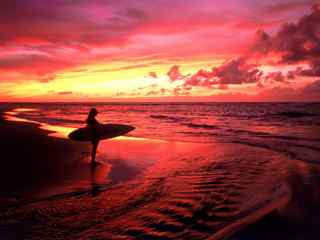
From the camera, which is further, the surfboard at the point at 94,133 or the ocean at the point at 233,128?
the ocean at the point at 233,128

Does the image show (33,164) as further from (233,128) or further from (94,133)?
(233,128)

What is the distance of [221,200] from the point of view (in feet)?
19.5

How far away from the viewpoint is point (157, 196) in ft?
20.1

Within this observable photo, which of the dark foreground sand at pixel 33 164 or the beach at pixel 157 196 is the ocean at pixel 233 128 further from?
the dark foreground sand at pixel 33 164

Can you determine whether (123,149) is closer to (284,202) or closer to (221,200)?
(221,200)

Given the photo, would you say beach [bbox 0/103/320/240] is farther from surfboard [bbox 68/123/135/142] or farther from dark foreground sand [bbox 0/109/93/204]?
surfboard [bbox 68/123/135/142]

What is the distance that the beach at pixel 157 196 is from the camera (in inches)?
178

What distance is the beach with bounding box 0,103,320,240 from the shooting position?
14.9 ft

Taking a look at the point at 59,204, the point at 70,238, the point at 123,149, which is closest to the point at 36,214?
the point at 59,204

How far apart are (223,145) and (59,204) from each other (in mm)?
9893

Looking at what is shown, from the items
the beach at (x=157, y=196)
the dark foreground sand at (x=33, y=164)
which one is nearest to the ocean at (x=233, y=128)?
the beach at (x=157, y=196)

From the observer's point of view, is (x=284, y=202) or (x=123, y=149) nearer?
(x=284, y=202)

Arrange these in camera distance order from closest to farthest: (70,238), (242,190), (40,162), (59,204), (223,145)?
1. (70,238)
2. (59,204)
3. (242,190)
4. (40,162)
5. (223,145)

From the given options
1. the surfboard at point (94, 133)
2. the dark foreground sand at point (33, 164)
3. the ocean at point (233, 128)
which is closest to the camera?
the dark foreground sand at point (33, 164)
